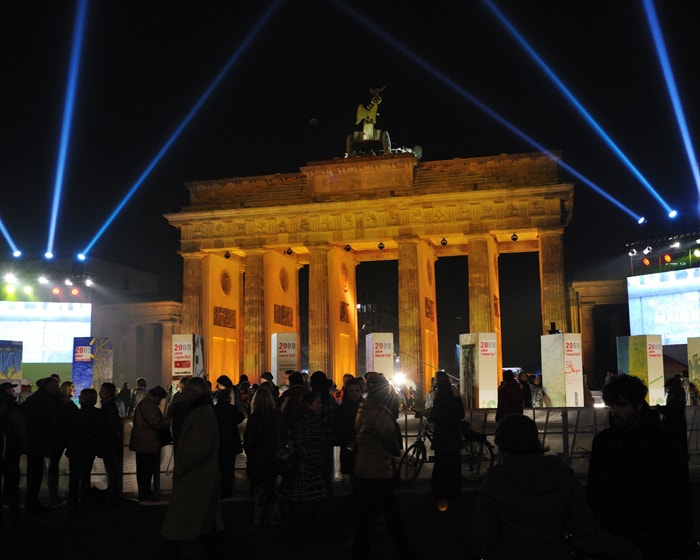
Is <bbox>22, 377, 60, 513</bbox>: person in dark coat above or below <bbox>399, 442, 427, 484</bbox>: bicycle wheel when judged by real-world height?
above

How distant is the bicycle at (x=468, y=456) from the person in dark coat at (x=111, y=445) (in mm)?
4689

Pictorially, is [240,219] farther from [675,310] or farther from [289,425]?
[289,425]

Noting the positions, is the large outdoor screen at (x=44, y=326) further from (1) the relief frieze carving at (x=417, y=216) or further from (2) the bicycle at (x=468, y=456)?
(2) the bicycle at (x=468, y=456)

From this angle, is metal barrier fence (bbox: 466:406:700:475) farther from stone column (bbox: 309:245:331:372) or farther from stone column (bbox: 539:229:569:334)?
stone column (bbox: 309:245:331:372)

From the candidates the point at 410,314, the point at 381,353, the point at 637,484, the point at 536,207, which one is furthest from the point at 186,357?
the point at 637,484

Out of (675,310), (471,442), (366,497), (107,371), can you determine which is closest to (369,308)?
(675,310)

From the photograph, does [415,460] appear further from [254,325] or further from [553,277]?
[254,325]

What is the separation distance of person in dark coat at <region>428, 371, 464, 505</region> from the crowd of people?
0.07 ft

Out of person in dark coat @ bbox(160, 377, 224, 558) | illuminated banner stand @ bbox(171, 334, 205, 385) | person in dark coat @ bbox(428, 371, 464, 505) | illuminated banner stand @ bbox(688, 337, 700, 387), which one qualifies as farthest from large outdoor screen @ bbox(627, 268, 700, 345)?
person in dark coat @ bbox(160, 377, 224, 558)

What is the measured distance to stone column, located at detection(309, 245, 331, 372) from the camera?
38375 millimetres

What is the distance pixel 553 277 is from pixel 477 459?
24318 mm

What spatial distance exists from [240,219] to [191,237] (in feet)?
9.65

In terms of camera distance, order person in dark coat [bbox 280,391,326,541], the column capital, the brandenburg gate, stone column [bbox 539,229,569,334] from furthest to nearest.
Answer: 1. the brandenburg gate
2. the column capital
3. stone column [bbox 539,229,569,334]
4. person in dark coat [bbox 280,391,326,541]

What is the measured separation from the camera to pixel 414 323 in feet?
123
